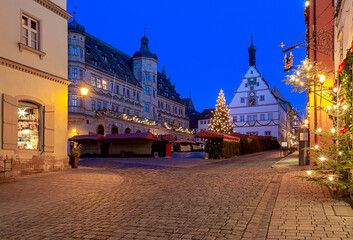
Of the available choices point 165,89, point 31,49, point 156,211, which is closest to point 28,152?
point 31,49

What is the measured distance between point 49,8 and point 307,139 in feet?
48.7

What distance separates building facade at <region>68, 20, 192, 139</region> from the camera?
48.2 metres

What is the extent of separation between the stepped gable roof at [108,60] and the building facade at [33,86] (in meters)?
35.4

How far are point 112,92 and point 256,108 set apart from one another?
30.6 meters

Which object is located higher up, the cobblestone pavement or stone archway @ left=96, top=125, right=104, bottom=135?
stone archway @ left=96, top=125, right=104, bottom=135

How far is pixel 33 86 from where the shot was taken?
15328 mm

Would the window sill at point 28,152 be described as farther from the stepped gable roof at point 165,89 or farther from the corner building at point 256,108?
the stepped gable roof at point 165,89

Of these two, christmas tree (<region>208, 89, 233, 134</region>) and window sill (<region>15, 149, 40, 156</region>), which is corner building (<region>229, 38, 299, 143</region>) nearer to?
christmas tree (<region>208, 89, 233, 134</region>)

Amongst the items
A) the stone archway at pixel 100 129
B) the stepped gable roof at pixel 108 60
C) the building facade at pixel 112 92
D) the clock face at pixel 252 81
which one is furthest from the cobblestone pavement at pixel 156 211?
the clock face at pixel 252 81

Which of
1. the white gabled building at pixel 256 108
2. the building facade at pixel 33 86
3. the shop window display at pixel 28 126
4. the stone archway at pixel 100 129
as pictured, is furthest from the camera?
the white gabled building at pixel 256 108

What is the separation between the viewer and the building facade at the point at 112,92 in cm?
4819

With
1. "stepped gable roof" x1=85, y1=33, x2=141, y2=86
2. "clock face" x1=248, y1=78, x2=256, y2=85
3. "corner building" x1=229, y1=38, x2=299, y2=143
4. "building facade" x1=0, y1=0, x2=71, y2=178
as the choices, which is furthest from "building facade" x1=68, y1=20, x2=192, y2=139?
"building facade" x1=0, y1=0, x2=71, y2=178

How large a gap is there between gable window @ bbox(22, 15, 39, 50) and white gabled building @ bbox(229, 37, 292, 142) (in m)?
58.7

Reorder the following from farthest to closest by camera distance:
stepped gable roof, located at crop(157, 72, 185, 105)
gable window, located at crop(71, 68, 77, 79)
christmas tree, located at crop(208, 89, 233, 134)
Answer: stepped gable roof, located at crop(157, 72, 185, 105), christmas tree, located at crop(208, 89, 233, 134), gable window, located at crop(71, 68, 77, 79)
